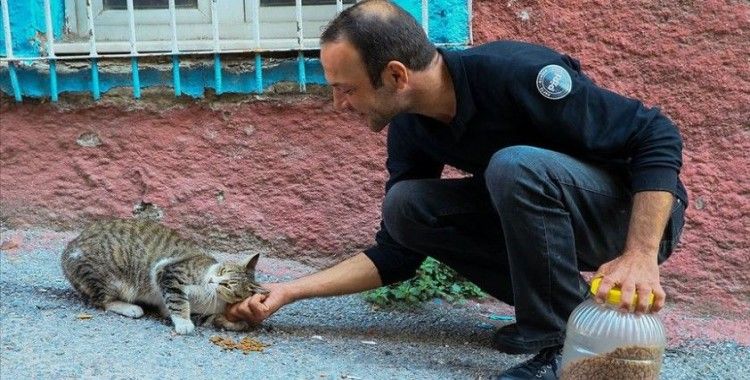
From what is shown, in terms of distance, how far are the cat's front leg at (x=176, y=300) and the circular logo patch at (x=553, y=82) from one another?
63.0 inches

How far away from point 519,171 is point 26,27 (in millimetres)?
2461

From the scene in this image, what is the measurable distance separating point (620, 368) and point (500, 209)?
0.61 m

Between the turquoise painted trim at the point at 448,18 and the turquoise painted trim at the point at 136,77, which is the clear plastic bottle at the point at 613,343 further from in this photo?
the turquoise painted trim at the point at 136,77

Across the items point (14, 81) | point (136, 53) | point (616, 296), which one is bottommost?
point (616, 296)

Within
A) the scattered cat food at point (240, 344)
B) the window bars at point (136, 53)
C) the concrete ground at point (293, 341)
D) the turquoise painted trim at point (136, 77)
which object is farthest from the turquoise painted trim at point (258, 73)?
the scattered cat food at point (240, 344)

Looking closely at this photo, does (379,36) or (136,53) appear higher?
(379,36)

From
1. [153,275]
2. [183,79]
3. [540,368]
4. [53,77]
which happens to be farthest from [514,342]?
[53,77]

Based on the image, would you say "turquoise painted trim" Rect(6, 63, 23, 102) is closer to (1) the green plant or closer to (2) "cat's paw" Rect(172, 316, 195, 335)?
(2) "cat's paw" Rect(172, 316, 195, 335)

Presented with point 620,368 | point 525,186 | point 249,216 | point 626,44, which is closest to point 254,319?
point 249,216

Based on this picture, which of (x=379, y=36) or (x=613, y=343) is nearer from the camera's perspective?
(x=613, y=343)

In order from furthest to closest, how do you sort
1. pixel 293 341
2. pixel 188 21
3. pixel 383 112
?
pixel 188 21 < pixel 293 341 < pixel 383 112

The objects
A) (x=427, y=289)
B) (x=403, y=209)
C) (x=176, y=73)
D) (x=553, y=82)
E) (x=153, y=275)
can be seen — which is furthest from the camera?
(x=176, y=73)

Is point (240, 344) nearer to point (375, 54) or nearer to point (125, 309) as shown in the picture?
point (125, 309)

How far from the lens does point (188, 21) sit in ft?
13.2
